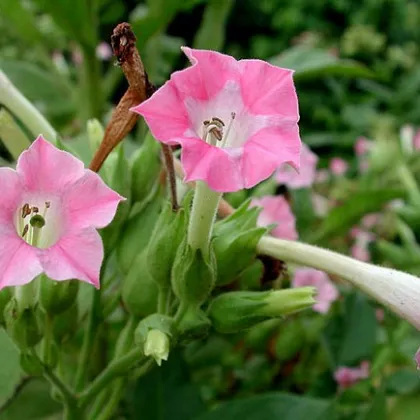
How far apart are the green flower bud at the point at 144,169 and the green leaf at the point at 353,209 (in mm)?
300

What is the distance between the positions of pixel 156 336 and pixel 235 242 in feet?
0.22

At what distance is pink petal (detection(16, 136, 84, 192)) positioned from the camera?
37 cm

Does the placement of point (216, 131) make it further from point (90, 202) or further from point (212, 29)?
point (212, 29)

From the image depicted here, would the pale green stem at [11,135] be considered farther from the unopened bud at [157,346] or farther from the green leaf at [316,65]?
the green leaf at [316,65]

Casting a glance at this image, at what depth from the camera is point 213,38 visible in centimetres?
88

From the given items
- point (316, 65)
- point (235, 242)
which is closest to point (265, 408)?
point (235, 242)

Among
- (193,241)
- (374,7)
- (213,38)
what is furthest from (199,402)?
(374,7)

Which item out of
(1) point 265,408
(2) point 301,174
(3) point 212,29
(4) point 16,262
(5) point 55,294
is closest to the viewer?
(4) point 16,262

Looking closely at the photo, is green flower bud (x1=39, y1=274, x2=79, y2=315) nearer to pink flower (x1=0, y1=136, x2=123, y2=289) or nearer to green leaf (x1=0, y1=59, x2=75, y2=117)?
pink flower (x1=0, y1=136, x2=123, y2=289)

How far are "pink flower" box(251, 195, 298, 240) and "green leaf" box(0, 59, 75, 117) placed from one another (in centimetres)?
37

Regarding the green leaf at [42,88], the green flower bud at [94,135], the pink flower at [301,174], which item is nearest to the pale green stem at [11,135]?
the green flower bud at [94,135]

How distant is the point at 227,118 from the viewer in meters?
0.40

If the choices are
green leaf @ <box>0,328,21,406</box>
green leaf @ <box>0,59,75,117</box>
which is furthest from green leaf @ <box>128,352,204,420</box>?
green leaf @ <box>0,59,75,117</box>

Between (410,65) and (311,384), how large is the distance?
162cm
